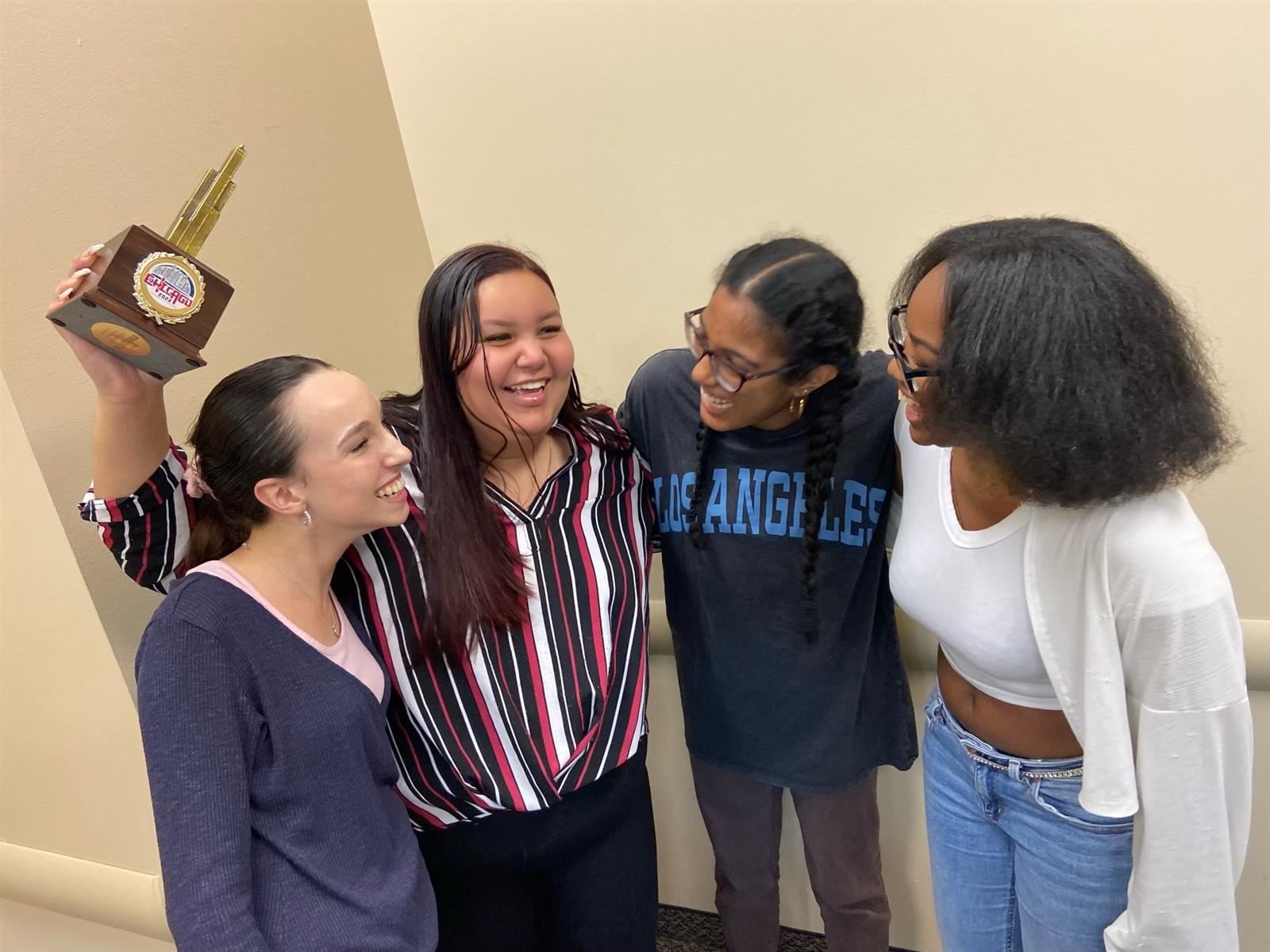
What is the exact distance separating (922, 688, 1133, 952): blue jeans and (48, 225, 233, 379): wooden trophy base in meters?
1.09

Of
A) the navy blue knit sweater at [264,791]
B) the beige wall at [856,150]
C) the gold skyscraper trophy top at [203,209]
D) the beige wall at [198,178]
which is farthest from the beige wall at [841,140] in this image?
the navy blue knit sweater at [264,791]

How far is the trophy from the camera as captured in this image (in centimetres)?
86

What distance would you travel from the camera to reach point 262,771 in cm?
88

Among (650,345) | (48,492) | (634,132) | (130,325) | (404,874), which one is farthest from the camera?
(650,345)

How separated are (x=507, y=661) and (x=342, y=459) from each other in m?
0.34

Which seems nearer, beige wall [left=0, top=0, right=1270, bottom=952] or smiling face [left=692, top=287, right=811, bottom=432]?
smiling face [left=692, top=287, right=811, bottom=432]

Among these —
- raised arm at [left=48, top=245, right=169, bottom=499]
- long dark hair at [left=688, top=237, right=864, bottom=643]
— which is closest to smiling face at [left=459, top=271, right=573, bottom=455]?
long dark hair at [left=688, top=237, right=864, bottom=643]

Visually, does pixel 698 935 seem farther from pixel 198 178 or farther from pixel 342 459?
pixel 198 178

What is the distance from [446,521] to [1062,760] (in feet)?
2.70

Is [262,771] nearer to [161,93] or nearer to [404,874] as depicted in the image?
[404,874]

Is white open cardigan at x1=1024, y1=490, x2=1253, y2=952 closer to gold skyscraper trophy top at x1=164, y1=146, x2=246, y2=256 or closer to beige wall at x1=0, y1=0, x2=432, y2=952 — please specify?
gold skyscraper trophy top at x1=164, y1=146, x2=246, y2=256

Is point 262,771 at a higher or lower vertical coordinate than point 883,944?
higher

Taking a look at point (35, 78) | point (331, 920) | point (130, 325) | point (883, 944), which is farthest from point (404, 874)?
point (35, 78)

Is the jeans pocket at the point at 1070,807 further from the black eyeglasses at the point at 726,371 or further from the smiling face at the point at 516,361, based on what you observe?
the smiling face at the point at 516,361
